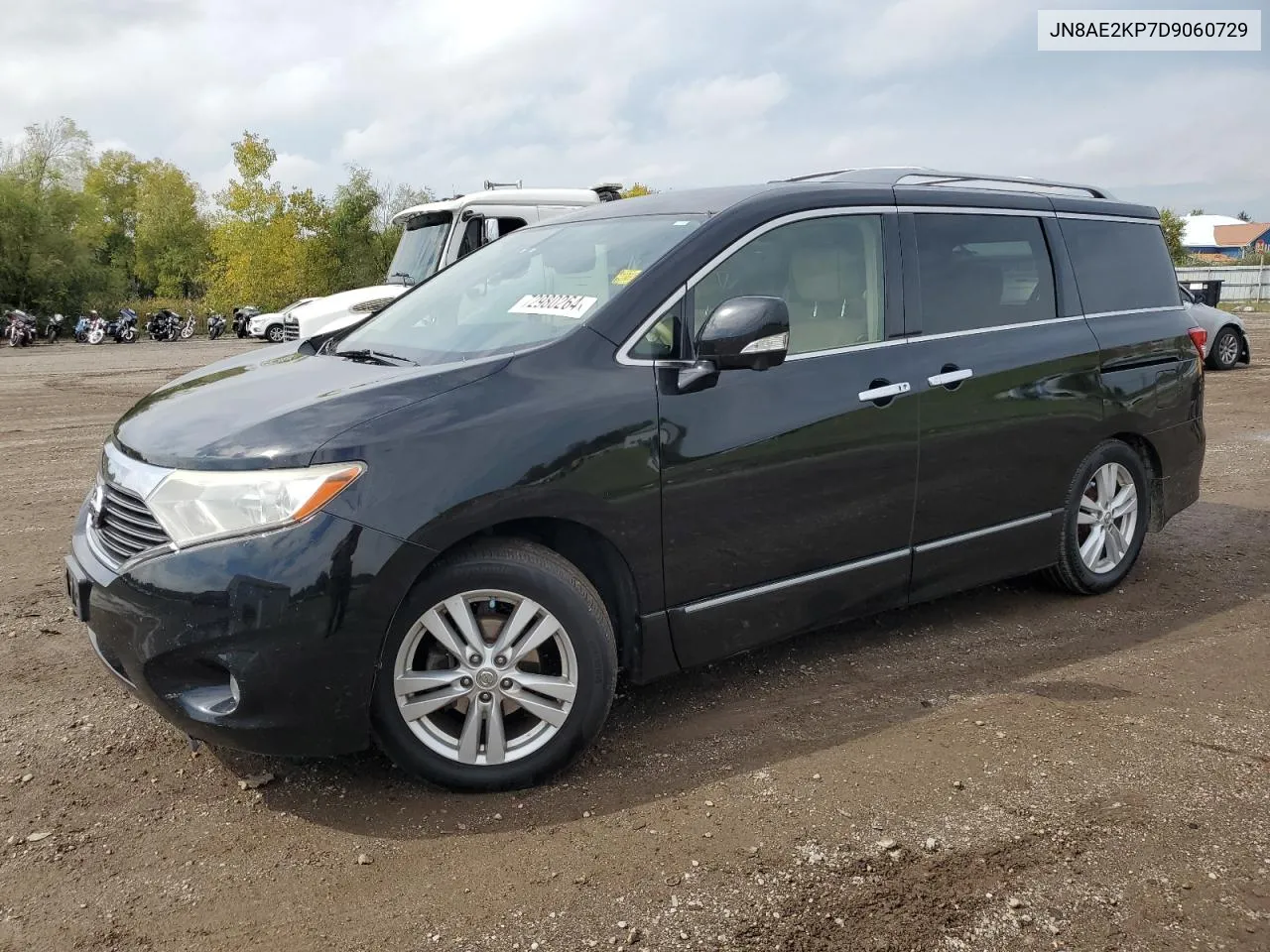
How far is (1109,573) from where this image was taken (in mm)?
5121

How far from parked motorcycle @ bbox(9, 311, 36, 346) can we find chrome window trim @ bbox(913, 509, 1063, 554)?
109 ft

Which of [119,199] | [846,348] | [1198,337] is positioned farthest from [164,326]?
[119,199]

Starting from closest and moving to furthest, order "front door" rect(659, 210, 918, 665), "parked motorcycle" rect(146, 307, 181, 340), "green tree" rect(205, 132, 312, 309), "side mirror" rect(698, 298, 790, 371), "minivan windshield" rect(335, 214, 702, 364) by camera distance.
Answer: "side mirror" rect(698, 298, 790, 371) < "front door" rect(659, 210, 918, 665) < "minivan windshield" rect(335, 214, 702, 364) < "parked motorcycle" rect(146, 307, 181, 340) < "green tree" rect(205, 132, 312, 309)

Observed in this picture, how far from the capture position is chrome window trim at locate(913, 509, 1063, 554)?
4195 millimetres

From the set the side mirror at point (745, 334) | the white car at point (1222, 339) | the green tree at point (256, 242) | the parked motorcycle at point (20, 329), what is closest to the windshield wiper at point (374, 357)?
the side mirror at point (745, 334)

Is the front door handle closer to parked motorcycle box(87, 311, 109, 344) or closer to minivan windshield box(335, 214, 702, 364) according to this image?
minivan windshield box(335, 214, 702, 364)

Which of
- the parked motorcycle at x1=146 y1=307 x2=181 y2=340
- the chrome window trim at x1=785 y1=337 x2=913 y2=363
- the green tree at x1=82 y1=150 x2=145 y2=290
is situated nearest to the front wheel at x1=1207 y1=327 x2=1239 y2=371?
the chrome window trim at x1=785 y1=337 x2=913 y2=363

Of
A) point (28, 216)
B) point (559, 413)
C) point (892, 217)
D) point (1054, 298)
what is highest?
point (28, 216)

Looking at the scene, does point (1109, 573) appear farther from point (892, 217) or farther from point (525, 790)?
point (525, 790)

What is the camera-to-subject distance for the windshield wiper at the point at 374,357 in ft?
11.9

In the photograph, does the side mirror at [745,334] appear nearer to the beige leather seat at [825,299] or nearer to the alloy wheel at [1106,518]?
the beige leather seat at [825,299]

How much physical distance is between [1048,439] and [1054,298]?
686mm

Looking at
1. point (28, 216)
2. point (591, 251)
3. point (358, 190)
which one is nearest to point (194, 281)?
point (358, 190)

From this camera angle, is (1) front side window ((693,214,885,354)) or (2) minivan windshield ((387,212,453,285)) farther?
(2) minivan windshield ((387,212,453,285))
